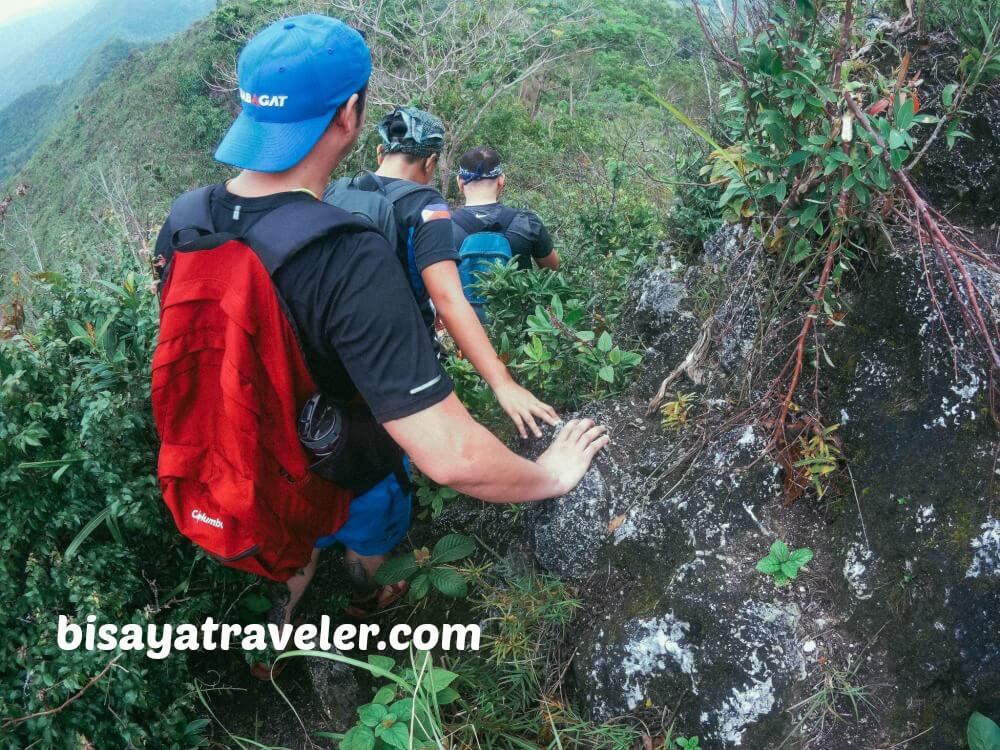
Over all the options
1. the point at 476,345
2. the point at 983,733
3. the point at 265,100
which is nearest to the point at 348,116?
the point at 265,100

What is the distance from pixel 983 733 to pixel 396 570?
1.73 m

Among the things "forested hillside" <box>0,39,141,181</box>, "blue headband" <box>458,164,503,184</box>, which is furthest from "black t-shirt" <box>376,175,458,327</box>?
"forested hillside" <box>0,39,141,181</box>

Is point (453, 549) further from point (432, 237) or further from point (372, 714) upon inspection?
point (432, 237)

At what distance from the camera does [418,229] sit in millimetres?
2592

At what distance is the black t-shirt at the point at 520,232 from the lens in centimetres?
419

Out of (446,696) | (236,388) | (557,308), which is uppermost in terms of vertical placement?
(236,388)

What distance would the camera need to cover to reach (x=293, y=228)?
1.67 meters

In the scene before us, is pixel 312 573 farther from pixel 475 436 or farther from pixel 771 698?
pixel 771 698

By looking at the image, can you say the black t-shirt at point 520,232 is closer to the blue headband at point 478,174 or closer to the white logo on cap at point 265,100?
the blue headband at point 478,174

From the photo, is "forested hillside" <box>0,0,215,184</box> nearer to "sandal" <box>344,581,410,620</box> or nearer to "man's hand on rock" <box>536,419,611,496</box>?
"sandal" <box>344,581,410,620</box>

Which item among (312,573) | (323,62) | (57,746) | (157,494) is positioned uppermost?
(323,62)

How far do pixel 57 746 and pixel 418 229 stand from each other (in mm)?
1955

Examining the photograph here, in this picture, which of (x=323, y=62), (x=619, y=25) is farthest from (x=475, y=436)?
(x=619, y=25)

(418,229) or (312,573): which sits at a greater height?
(418,229)
